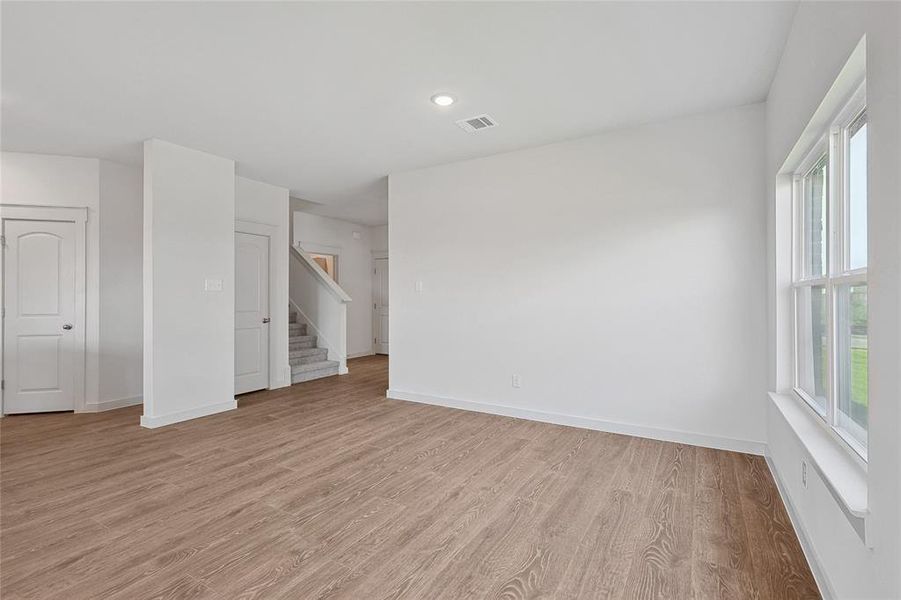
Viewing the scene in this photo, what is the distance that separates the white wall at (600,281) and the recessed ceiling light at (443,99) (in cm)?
127

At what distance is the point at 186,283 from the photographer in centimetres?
427

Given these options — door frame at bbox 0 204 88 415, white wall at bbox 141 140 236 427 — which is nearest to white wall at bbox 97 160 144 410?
door frame at bbox 0 204 88 415

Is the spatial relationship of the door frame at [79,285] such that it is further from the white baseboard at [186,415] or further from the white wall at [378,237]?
the white wall at [378,237]

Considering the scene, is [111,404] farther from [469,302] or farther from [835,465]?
[835,465]

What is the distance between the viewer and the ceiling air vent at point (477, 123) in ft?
11.6

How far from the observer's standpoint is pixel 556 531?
222cm

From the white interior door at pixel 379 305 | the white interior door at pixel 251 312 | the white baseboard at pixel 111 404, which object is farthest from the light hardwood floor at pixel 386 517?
the white interior door at pixel 379 305

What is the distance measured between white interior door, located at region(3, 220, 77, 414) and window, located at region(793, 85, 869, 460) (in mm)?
6318

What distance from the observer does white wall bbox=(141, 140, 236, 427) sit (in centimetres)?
400

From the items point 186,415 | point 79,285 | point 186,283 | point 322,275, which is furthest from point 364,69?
point 322,275

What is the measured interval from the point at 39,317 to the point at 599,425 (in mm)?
5835

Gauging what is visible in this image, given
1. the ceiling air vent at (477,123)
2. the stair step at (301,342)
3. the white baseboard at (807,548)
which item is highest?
the ceiling air vent at (477,123)

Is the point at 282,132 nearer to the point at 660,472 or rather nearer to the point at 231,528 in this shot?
the point at 231,528

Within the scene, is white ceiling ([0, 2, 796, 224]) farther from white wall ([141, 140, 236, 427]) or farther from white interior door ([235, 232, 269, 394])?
white interior door ([235, 232, 269, 394])
